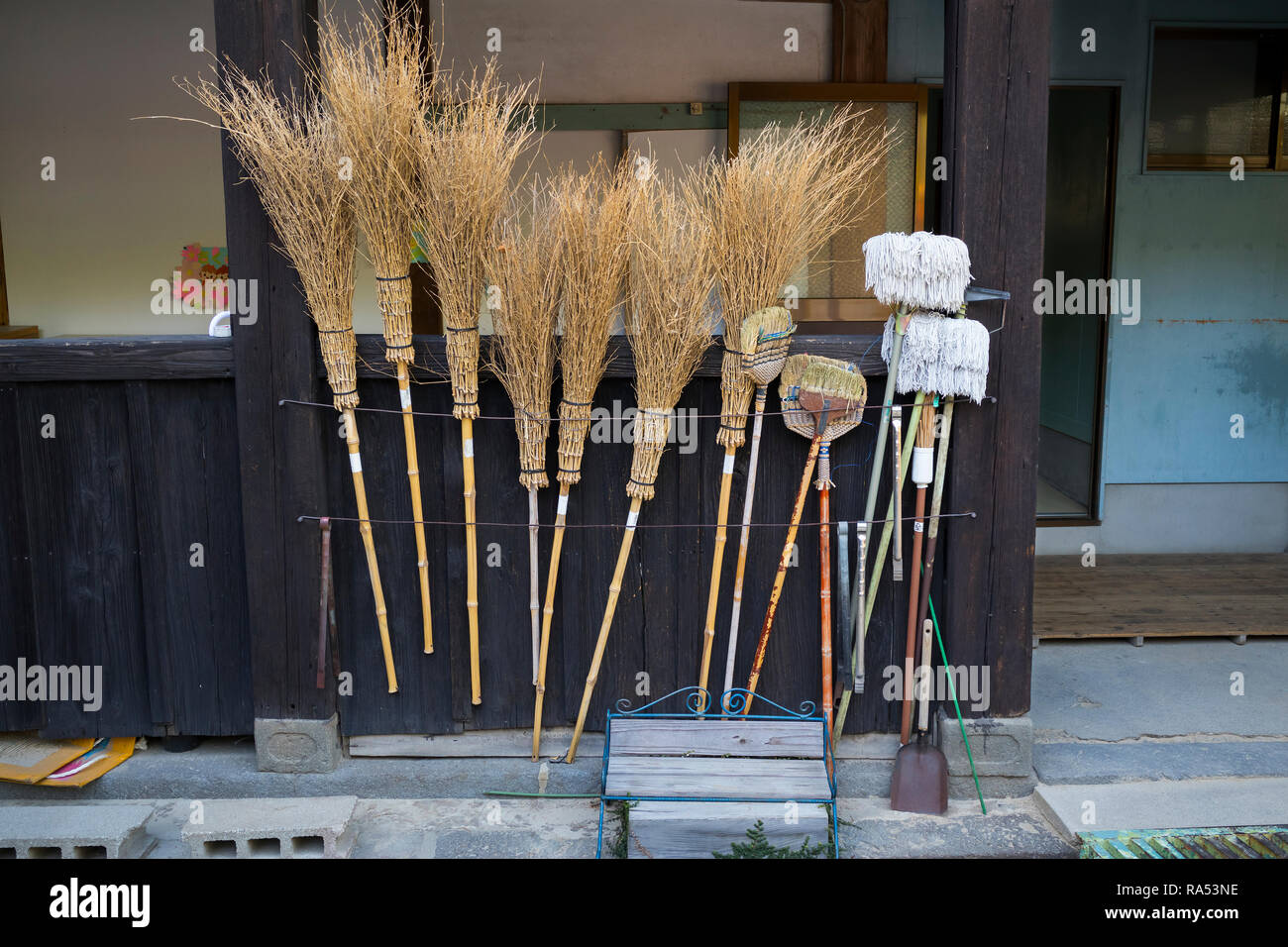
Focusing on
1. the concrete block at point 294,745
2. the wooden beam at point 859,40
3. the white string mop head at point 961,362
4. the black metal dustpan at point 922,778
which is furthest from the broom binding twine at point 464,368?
the wooden beam at point 859,40

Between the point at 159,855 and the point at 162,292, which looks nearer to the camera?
the point at 159,855

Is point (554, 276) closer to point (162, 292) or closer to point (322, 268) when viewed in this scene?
point (322, 268)

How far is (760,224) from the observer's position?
3031 millimetres

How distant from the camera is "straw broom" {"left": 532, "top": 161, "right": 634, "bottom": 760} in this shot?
2.98m

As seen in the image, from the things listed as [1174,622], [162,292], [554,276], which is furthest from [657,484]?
[162,292]

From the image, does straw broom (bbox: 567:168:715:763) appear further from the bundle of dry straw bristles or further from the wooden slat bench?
the wooden slat bench

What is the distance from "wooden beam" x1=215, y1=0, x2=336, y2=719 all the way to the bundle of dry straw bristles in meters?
0.08

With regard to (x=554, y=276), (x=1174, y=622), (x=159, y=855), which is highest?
(x=554, y=276)

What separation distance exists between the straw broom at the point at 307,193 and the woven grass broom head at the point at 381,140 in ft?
0.21

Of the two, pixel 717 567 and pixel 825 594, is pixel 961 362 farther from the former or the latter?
pixel 717 567

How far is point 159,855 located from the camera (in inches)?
124
